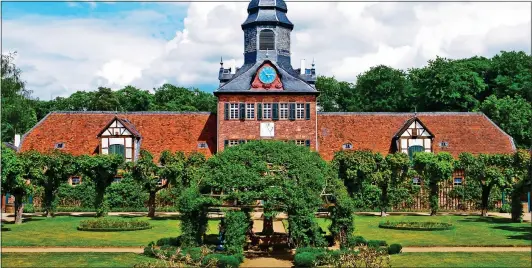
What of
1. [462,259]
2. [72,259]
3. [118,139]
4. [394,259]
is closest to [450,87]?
[118,139]

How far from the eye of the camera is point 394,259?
2983 centimetres

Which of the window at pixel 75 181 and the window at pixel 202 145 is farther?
the window at pixel 202 145

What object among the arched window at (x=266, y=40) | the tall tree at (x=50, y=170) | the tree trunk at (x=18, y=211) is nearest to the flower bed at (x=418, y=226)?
the tall tree at (x=50, y=170)

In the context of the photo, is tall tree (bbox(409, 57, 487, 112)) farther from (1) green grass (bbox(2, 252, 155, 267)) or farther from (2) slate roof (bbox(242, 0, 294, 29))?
(1) green grass (bbox(2, 252, 155, 267))

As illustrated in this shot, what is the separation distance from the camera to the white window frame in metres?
58.4

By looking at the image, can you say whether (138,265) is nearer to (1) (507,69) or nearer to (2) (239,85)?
(2) (239,85)

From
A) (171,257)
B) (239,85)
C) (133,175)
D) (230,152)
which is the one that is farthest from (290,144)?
(239,85)

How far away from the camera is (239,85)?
2296 inches

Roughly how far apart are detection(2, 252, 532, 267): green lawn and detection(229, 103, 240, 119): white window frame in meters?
28.6

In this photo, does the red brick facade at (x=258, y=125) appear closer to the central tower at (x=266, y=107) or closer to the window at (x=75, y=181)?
the central tower at (x=266, y=107)

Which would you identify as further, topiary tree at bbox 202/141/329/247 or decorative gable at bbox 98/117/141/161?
decorative gable at bbox 98/117/141/161

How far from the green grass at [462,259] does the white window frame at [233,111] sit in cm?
2952

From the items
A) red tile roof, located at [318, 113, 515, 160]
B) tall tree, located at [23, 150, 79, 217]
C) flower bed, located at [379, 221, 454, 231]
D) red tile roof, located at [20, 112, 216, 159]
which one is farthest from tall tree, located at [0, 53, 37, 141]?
flower bed, located at [379, 221, 454, 231]

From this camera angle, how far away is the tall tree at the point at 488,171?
1957 inches
